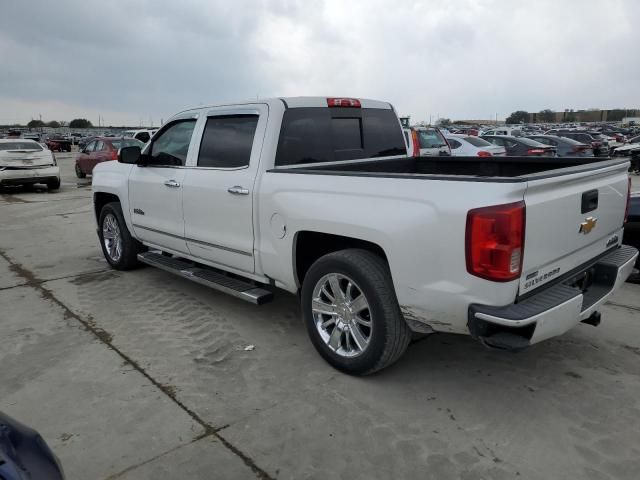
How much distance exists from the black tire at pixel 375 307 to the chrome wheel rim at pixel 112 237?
141 inches

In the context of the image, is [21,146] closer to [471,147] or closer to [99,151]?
[99,151]

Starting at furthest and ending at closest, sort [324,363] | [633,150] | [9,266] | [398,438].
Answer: [633,150], [9,266], [324,363], [398,438]

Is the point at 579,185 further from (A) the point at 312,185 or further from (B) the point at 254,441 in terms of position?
(B) the point at 254,441

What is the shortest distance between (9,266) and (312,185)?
5.12 meters

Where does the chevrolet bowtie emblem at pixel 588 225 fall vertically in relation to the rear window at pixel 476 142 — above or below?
below

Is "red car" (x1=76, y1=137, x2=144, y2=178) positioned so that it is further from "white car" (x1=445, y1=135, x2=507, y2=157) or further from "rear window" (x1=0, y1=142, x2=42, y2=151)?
"white car" (x1=445, y1=135, x2=507, y2=157)

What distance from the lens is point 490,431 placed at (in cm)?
289

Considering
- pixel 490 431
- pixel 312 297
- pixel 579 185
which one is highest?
pixel 579 185

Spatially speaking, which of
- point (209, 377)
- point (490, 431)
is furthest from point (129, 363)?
point (490, 431)

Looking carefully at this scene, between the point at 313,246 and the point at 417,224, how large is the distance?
45.4 inches

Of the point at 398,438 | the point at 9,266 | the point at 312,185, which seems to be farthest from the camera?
the point at 9,266

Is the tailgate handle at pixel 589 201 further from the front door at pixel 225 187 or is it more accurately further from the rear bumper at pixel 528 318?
the front door at pixel 225 187

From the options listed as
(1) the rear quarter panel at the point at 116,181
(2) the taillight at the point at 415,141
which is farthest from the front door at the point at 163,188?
(2) the taillight at the point at 415,141

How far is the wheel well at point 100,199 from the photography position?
633 cm
